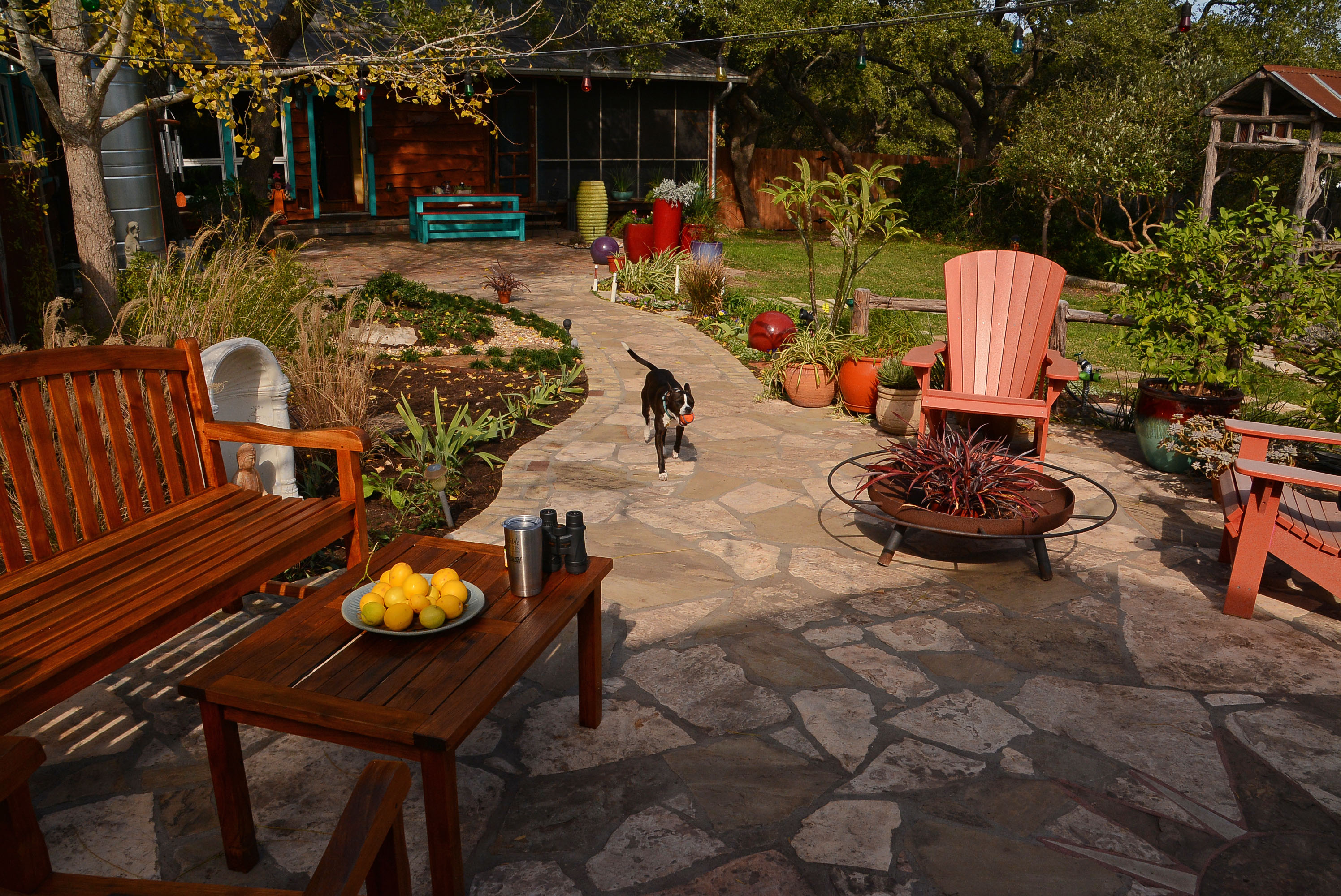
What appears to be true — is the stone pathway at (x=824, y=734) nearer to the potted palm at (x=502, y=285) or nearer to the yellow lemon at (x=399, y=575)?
the yellow lemon at (x=399, y=575)

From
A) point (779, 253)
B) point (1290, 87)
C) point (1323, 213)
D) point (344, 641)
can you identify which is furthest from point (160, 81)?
point (1323, 213)

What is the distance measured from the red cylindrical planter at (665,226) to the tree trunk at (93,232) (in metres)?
6.78

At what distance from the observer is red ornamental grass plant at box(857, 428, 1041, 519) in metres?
3.91

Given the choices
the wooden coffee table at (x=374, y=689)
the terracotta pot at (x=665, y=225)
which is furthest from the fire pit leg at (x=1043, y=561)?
the terracotta pot at (x=665, y=225)

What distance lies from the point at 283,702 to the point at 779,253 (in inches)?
545

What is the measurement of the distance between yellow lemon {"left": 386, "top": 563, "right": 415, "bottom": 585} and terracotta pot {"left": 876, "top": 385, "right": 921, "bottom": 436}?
4.10m

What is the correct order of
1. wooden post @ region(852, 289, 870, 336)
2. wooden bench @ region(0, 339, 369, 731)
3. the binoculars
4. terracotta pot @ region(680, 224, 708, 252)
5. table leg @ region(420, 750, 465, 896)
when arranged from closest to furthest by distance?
1. table leg @ region(420, 750, 465, 896)
2. wooden bench @ region(0, 339, 369, 731)
3. the binoculars
4. wooden post @ region(852, 289, 870, 336)
5. terracotta pot @ region(680, 224, 708, 252)

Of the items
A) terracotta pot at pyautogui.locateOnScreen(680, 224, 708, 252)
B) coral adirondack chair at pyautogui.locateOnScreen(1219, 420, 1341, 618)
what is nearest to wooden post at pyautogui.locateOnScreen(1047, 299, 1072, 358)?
coral adirondack chair at pyautogui.locateOnScreen(1219, 420, 1341, 618)

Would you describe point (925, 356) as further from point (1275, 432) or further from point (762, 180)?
point (762, 180)

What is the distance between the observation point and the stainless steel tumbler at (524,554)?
2.59 meters

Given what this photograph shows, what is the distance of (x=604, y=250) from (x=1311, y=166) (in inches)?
324

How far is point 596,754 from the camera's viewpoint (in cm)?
275

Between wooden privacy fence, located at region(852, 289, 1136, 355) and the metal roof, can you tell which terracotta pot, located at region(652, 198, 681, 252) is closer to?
wooden privacy fence, located at region(852, 289, 1136, 355)

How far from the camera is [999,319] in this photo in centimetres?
555
